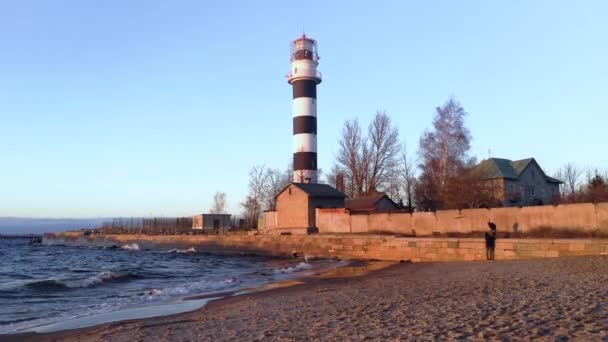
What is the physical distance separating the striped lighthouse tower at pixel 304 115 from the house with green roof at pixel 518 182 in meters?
15.4

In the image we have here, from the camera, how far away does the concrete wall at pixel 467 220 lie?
2244 cm

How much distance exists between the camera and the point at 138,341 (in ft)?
28.4

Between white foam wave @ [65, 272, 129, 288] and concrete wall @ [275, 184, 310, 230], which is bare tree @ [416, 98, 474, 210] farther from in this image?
white foam wave @ [65, 272, 129, 288]

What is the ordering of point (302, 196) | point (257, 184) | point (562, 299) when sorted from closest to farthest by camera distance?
point (562, 299) → point (302, 196) → point (257, 184)

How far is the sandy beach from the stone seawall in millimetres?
5680

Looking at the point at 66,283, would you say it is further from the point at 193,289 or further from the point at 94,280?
the point at 193,289

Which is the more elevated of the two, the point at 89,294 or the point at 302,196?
the point at 302,196

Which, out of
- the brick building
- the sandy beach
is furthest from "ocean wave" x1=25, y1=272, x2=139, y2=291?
the brick building

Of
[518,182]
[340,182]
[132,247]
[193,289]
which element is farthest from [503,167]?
[132,247]

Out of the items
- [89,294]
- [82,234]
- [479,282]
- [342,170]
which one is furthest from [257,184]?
[479,282]

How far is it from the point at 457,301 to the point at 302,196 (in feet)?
98.7

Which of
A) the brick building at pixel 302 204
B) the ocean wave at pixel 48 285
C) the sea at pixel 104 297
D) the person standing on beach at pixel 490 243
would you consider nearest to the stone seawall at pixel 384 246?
the person standing on beach at pixel 490 243

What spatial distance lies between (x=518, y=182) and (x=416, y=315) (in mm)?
44603

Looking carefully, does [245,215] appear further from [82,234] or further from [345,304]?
[345,304]
